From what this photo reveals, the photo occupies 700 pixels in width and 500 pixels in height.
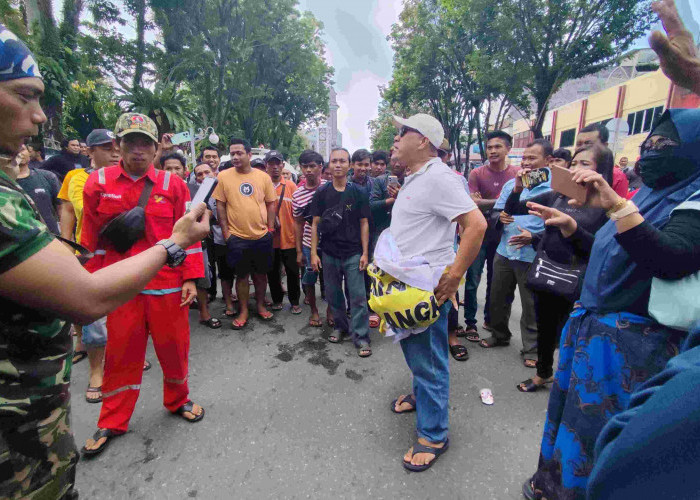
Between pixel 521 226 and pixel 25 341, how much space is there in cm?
343

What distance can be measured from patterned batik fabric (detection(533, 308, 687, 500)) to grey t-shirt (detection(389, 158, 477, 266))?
764 millimetres

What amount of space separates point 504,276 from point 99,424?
3525 mm

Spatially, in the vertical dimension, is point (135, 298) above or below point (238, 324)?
above

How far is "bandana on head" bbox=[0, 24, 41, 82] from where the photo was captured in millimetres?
875

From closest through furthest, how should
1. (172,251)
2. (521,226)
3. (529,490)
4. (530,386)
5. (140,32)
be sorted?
(172,251)
(529,490)
(530,386)
(521,226)
(140,32)

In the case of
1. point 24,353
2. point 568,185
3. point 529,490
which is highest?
point 568,185

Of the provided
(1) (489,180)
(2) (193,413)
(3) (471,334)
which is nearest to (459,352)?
(3) (471,334)

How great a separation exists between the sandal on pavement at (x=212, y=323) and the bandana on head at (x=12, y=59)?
11.9 feet

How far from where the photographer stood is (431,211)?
207 cm

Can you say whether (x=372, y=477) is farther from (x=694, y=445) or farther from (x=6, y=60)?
(x=6, y=60)

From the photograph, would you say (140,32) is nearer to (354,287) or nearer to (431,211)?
(354,287)

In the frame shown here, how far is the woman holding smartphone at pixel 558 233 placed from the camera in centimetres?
211

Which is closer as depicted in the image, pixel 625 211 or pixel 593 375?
pixel 625 211

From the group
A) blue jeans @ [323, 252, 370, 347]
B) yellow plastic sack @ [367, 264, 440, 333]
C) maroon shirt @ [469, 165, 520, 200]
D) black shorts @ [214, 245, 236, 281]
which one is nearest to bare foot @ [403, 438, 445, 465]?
yellow plastic sack @ [367, 264, 440, 333]
